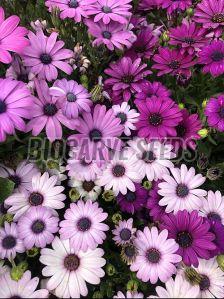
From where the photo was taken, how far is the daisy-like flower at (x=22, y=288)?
1.21 m

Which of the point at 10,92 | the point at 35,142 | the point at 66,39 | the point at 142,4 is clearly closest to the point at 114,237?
the point at 35,142

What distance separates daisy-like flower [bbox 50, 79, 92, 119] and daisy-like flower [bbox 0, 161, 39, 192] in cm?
23

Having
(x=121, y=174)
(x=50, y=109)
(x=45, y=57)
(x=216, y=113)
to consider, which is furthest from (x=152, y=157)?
(x=45, y=57)

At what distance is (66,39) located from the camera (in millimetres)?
1634

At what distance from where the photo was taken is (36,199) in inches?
52.9

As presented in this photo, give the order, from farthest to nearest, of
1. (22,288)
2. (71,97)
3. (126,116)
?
(126,116) → (71,97) → (22,288)

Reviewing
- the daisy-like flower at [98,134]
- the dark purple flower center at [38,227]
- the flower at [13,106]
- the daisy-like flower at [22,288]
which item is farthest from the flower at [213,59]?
the daisy-like flower at [22,288]

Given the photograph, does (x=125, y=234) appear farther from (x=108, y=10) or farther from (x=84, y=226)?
(x=108, y=10)

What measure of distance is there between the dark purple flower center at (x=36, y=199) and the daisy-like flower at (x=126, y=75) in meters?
0.41

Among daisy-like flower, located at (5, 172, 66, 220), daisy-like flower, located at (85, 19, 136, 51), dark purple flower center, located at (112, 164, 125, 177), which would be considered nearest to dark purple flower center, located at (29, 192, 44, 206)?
daisy-like flower, located at (5, 172, 66, 220)

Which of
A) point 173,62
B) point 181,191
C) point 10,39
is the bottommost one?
point 181,191

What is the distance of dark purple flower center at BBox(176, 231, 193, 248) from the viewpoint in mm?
1291

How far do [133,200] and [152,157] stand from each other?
0.47 feet

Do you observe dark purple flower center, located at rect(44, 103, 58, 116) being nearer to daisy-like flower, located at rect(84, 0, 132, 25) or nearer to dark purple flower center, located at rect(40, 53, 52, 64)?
dark purple flower center, located at rect(40, 53, 52, 64)
